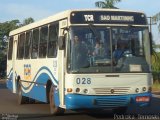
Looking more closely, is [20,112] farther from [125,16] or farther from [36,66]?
[125,16]

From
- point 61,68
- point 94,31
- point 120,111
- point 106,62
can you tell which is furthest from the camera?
point 120,111

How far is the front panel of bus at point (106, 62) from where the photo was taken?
43.2 ft

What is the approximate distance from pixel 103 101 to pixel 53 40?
288cm

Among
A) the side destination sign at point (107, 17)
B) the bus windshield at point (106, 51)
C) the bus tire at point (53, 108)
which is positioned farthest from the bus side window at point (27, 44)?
the bus windshield at point (106, 51)

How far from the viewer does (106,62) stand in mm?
13250

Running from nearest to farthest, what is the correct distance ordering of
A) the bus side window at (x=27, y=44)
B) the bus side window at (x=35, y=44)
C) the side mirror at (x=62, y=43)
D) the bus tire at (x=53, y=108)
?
the side mirror at (x=62, y=43)
the bus tire at (x=53, y=108)
the bus side window at (x=35, y=44)
the bus side window at (x=27, y=44)

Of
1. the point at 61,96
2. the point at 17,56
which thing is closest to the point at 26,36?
the point at 17,56

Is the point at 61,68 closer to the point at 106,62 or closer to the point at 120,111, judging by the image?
the point at 106,62

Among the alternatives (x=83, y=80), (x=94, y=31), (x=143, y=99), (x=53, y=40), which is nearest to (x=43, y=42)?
(x=53, y=40)

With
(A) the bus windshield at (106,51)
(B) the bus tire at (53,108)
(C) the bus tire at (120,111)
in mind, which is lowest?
(C) the bus tire at (120,111)

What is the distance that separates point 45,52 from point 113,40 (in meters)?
3.12

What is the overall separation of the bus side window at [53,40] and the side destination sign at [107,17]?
1.28 metres

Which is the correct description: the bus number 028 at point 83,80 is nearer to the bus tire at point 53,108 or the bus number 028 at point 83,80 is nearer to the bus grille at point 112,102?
the bus grille at point 112,102

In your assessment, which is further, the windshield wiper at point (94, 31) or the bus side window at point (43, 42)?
the bus side window at point (43, 42)
